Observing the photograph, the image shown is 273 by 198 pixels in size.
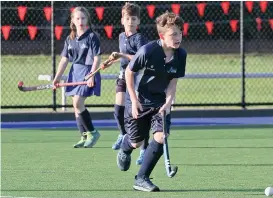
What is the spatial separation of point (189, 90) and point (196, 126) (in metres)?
7.01

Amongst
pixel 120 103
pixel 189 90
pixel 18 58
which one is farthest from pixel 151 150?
pixel 18 58

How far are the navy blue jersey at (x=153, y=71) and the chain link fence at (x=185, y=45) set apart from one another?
7.97 meters

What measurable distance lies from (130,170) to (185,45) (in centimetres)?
2019

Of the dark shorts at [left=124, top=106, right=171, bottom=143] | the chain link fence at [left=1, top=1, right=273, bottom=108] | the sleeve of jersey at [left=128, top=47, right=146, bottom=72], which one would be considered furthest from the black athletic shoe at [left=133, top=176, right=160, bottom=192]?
the chain link fence at [left=1, top=1, right=273, bottom=108]

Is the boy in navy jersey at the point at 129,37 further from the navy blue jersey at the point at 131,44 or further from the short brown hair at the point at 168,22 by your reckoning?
the short brown hair at the point at 168,22

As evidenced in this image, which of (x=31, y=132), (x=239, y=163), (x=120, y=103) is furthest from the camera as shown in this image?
(x=31, y=132)

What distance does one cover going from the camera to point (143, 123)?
30.1 ft

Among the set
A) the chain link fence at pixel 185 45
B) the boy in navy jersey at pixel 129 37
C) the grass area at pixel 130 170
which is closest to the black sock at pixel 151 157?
the grass area at pixel 130 170

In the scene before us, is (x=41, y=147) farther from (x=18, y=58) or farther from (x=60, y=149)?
(x=18, y=58)

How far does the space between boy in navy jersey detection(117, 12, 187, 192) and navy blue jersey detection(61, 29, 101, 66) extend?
10.3 ft

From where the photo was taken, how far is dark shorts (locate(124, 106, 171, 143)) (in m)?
8.95

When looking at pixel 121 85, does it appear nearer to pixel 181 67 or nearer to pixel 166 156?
pixel 181 67

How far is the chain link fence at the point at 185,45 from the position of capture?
61.7 feet

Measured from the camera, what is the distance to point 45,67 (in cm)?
2786
